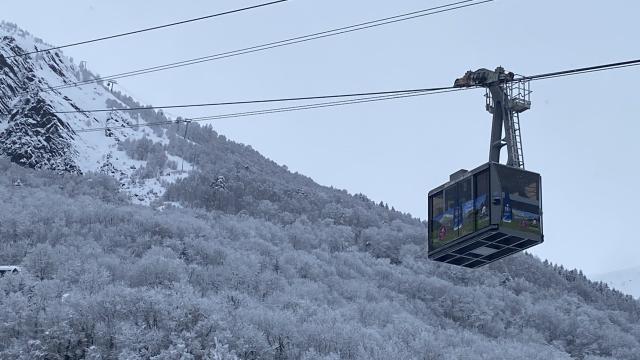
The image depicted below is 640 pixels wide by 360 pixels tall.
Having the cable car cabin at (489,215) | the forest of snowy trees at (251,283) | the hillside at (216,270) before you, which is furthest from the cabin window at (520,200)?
the hillside at (216,270)

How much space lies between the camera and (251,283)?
10381 centimetres

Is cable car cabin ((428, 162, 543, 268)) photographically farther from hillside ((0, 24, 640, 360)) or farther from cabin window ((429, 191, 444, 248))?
hillside ((0, 24, 640, 360))

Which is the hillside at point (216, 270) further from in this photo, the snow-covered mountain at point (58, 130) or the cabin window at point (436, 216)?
the cabin window at point (436, 216)

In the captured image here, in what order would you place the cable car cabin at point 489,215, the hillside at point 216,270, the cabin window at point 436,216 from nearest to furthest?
the cable car cabin at point 489,215 → the cabin window at point 436,216 → the hillside at point 216,270

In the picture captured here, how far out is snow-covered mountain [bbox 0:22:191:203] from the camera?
140m

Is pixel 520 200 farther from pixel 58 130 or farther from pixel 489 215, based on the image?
pixel 58 130

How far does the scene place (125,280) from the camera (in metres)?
90.7

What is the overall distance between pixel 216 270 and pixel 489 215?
84055mm

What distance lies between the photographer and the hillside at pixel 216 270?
6862 centimetres

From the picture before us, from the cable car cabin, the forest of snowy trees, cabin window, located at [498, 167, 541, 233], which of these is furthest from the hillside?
cabin window, located at [498, 167, 541, 233]

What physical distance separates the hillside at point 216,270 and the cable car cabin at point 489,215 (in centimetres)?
3977

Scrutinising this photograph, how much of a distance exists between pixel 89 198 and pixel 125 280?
3316 cm

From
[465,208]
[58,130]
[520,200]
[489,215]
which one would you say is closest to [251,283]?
[58,130]

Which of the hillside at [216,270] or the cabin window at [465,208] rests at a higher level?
the hillside at [216,270]
